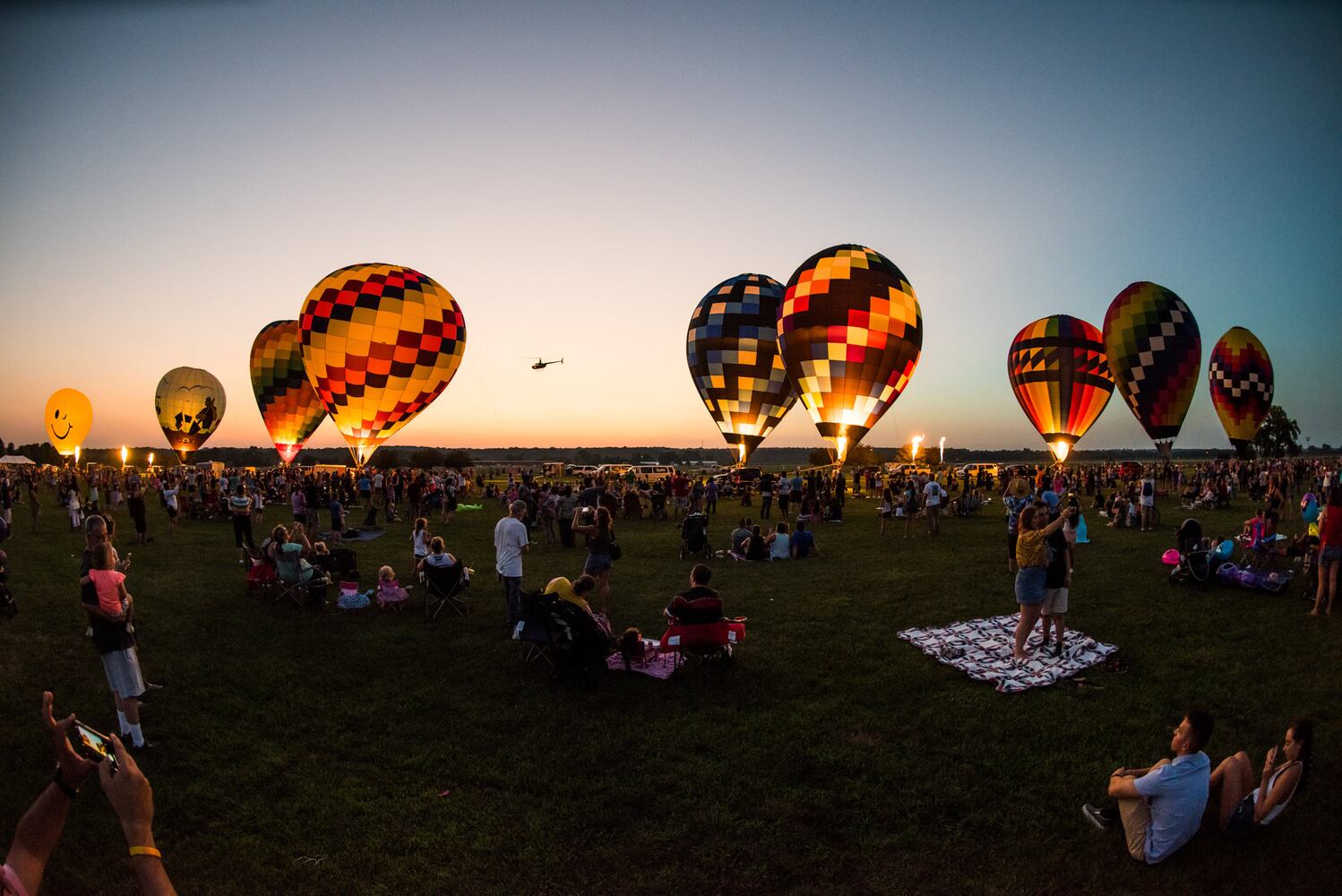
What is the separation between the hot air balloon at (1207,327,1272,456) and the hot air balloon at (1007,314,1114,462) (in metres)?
10.3

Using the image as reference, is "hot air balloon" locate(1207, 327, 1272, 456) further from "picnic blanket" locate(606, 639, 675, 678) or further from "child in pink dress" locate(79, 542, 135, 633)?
"child in pink dress" locate(79, 542, 135, 633)

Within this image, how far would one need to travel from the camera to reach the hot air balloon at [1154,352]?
2819 centimetres

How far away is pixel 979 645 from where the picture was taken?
787 cm

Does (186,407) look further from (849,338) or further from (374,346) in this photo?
(849,338)

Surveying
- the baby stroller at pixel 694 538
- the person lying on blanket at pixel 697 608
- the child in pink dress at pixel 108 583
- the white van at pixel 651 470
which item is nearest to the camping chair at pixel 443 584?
the person lying on blanket at pixel 697 608

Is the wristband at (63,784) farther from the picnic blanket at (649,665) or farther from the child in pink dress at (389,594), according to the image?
the child in pink dress at (389,594)

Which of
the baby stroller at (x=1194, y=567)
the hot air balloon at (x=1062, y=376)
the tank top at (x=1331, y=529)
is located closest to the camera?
the tank top at (x=1331, y=529)

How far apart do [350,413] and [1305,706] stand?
73.7 ft

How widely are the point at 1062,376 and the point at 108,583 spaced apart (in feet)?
109

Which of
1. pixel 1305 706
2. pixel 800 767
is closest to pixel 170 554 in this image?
pixel 800 767

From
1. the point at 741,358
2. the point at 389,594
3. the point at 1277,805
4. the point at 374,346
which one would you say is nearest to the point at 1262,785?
Answer: the point at 1277,805

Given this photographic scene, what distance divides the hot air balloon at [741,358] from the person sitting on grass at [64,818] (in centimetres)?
2703

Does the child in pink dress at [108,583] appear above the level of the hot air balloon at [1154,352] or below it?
below

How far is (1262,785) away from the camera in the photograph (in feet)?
14.2
